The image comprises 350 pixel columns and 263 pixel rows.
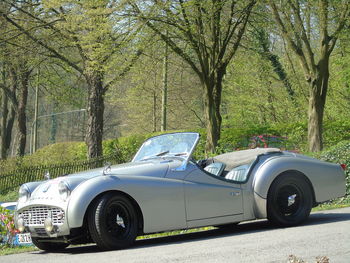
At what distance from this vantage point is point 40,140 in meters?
83.2

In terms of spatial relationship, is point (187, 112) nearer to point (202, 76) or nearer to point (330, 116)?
point (330, 116)

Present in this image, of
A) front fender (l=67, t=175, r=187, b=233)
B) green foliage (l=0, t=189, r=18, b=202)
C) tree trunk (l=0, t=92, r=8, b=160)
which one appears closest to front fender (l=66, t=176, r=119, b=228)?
front fender (l=67, t=175, r=187, b=233)

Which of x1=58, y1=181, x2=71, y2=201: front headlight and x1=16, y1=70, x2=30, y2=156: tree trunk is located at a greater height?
x1=16, y1=70, x2=30, y2=156: tree trunk

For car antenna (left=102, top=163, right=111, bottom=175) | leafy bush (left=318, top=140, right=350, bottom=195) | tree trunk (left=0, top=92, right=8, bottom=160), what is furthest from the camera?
tree trunk (left=0, top=92, right=8, bottom=160)

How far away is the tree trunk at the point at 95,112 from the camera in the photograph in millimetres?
23266

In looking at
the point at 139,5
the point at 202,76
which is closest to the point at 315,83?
the point at 202,76

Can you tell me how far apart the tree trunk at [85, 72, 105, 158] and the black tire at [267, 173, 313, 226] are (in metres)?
15.2

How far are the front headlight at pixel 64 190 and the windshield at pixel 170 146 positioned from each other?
1.76 meters

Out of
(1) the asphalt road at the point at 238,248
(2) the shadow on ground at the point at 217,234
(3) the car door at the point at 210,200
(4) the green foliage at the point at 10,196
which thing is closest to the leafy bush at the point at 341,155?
(2) the shadow on ground at the point at 217,234

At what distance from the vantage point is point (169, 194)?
24.3 ft

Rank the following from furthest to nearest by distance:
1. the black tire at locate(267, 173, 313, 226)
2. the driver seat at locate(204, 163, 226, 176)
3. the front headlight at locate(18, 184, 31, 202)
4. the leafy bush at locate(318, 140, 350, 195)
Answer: the leafy bush at locate(318, 140, 350, 195)
the driver seat at locate(204, 163, 226, 176)
the black tire at locate(267, 173, 313, 226)
the front headlight at locate(18, 184, 31, 202)

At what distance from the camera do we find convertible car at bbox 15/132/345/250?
695 cm

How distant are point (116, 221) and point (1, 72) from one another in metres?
29.3

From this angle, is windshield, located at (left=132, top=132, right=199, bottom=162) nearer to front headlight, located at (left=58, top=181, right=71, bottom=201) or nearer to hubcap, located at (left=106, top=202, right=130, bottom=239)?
hubcap, located at (left=106, top=202, right=130, bottom=239)
